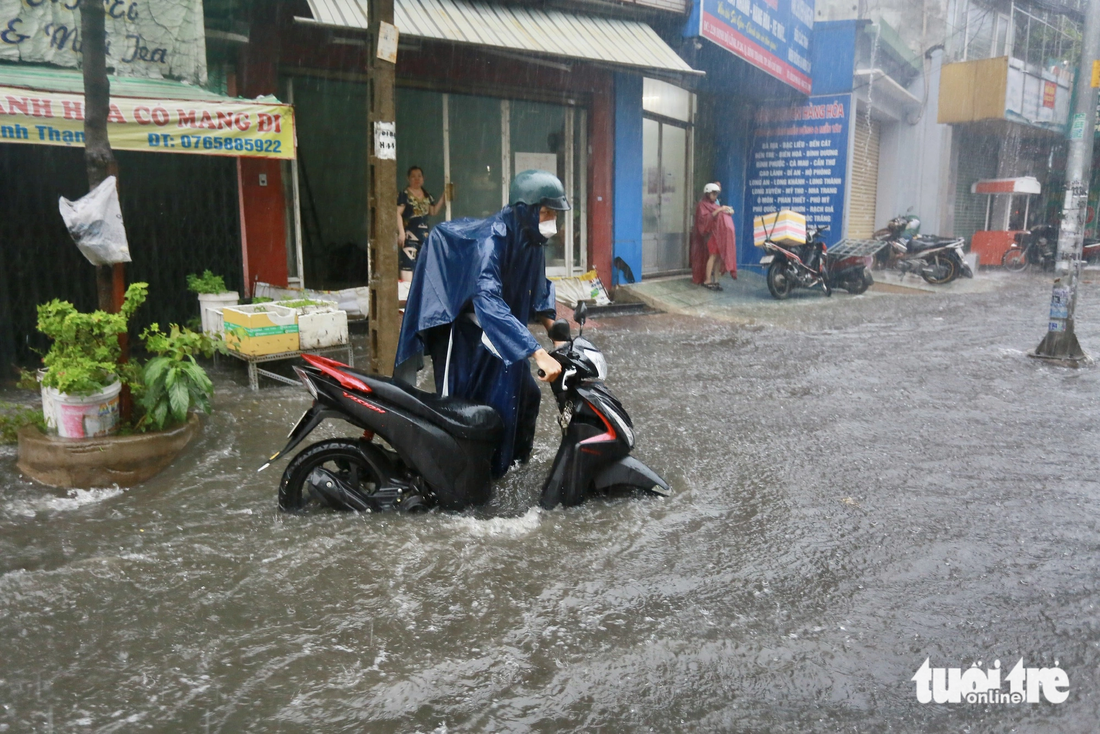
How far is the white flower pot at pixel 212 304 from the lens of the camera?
7.03 meters

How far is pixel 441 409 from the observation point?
12.9 feet

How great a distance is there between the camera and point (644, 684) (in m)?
2.75

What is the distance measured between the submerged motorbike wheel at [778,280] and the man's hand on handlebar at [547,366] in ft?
35.6

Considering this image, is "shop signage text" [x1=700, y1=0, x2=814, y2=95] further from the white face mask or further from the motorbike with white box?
the white face mask

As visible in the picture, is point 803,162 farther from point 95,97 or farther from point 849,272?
point 95,97

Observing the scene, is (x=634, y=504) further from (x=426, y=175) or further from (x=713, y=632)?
(x=426, y=175)

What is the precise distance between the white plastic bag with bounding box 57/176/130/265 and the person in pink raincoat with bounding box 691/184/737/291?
10632 millimetres

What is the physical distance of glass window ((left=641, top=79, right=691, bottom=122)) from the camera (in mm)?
13750

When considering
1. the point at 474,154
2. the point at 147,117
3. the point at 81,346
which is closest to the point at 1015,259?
the point at 474,154

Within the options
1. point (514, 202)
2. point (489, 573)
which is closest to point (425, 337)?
point (514, 202)

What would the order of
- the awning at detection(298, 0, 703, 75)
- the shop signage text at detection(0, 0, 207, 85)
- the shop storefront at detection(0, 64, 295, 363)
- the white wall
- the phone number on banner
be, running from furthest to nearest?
the white wall → the awning at detection(298, 0, 703, 75) → the shop signage text at detection(0, 0, 207, 85) → the phone number on banner → the shop storefront at detection(0, 64, 295, 363)

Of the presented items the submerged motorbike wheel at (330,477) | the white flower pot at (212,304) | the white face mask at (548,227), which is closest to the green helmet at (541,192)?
A: the white face mask at (548,227)

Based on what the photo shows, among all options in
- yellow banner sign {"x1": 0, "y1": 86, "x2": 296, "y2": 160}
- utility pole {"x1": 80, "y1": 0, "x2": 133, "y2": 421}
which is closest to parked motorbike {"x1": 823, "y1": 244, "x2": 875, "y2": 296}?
yellow banner sign {"x1": 0, "y1": 86, "x2": 296, "y2": 160}

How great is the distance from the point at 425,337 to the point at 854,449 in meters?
3.07
